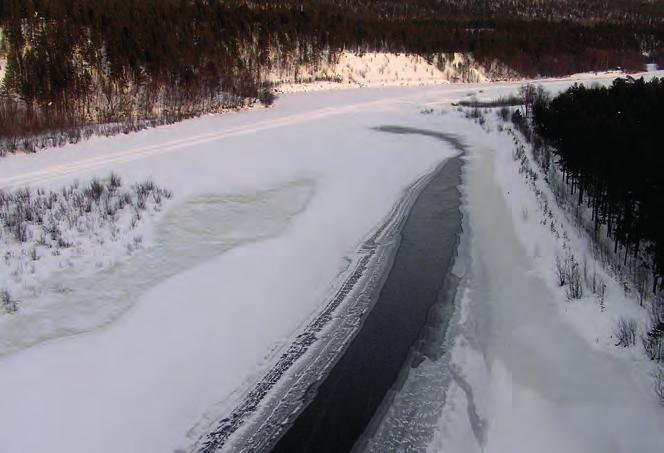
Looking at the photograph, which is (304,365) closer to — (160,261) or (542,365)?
(542,365)

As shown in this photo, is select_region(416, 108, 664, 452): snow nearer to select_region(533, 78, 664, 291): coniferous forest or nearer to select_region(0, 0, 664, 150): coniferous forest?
select_region(533, 78, 664, 291): coniferous forest

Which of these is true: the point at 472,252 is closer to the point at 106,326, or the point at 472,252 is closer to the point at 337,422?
the point at 337,422

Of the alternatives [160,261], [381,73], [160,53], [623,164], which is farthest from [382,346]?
[381,73]

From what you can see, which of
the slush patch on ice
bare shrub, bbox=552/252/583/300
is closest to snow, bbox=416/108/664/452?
bare shrub, bbox=552/252/583/300

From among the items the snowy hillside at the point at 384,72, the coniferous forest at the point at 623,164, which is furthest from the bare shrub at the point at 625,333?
the snowy hillside at the point at 384,72

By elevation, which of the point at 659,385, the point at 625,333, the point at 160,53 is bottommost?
the point at 659,385

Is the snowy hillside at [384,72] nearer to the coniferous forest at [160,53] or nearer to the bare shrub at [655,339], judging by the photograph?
the coniferous forest at [160,53]
